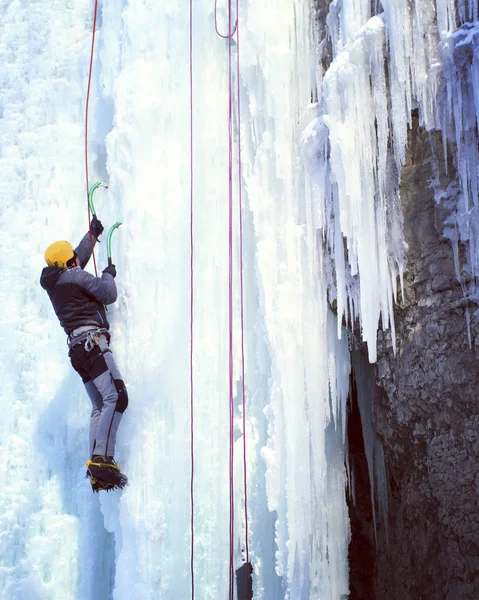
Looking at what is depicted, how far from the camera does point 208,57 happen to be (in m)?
5.22

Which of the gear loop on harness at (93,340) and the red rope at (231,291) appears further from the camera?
the red rope at (231,291)

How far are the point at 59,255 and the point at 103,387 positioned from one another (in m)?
0.83

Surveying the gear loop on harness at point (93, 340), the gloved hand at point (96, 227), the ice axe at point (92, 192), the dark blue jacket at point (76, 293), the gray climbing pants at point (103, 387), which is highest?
the ice axe at point (92, 192)

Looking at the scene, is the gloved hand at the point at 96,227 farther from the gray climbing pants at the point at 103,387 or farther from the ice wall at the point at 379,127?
the ice wall at the point at 379,127

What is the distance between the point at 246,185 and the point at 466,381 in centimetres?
190

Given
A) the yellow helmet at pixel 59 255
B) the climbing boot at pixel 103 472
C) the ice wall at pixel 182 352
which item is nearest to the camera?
the climbing boot at pixel 103 472

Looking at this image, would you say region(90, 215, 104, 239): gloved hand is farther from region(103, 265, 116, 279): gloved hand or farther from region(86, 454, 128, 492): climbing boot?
region(86, 454, 128, 492): climbing boot

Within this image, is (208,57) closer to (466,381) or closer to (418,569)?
(466,381)

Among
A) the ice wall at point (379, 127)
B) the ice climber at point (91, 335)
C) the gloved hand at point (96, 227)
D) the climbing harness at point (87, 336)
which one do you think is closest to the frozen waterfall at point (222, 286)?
the ice wall at point (379, 127)

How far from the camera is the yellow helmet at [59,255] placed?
435 centimetres

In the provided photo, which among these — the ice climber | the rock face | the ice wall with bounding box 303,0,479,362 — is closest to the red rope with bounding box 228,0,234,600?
the ice wall with bounding box 303,0,479,362

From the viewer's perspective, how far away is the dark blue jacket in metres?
4.28

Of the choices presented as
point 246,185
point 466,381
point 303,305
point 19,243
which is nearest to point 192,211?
point 246,185

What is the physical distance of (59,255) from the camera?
14.3ft
